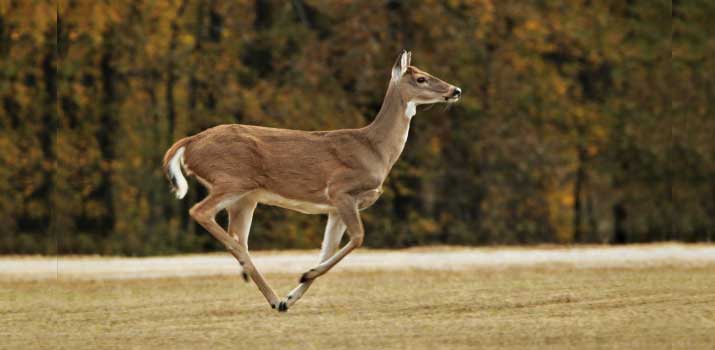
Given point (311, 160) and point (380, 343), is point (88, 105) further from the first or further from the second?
point (380, 343)

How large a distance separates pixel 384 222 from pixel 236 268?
7174mm

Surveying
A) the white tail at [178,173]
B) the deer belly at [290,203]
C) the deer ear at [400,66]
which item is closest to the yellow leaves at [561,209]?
the deer ear at [400,66]

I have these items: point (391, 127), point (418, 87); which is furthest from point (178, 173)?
point (418, 87)

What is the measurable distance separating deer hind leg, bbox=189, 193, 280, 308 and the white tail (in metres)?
0.21

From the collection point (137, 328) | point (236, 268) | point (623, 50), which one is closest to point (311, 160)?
point (137, 328)

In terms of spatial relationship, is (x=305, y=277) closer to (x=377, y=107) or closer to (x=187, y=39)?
(x=377, y=107)

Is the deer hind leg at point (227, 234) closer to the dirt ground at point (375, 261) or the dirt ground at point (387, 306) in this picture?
the dirt ground at point (387, 306)

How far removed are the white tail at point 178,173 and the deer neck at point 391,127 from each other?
184cm

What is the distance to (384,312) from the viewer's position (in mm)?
12258

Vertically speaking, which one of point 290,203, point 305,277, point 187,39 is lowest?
point 305,277

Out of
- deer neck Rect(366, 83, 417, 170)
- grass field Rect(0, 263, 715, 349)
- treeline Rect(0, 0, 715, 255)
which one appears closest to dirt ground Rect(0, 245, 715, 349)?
grass field Rect(0, 263, 715, 349)

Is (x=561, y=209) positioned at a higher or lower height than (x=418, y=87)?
lower

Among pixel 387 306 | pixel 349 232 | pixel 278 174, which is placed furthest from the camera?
pixel 387 306

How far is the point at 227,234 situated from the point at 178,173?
772 mm
